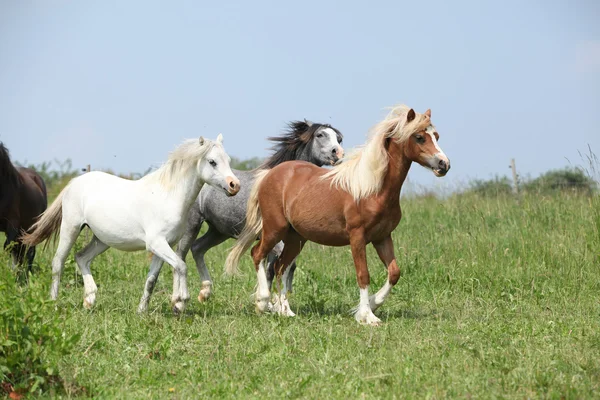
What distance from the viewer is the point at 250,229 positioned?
29.3 feet

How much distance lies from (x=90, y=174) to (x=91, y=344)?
10.0ft

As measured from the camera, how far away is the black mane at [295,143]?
32.0ft

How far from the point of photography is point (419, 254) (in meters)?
11.3

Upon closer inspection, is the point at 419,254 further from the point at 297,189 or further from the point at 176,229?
the point at 176,229

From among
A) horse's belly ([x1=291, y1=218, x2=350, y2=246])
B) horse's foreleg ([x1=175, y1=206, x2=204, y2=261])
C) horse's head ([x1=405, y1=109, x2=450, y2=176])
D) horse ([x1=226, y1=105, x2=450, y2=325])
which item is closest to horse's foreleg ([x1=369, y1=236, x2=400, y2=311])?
horse ([x1=226, y1=105, x2=450, y2=325])

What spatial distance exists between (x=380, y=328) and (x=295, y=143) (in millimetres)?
3236

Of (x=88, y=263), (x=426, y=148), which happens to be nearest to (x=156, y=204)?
(x=88, y=263)

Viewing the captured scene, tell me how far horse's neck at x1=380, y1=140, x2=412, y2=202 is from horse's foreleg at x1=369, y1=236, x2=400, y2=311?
482 mm

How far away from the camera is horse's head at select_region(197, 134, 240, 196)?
7.94m

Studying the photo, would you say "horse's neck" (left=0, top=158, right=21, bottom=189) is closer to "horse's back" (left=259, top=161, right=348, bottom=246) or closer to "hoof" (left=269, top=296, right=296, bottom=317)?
"horse's back" (left=259, top=161, right=348, bottom=246)

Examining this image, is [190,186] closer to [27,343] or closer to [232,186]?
[232,186]

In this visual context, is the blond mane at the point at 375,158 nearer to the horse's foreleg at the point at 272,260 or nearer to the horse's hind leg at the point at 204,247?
the horse's foreleg at the point at 272,260

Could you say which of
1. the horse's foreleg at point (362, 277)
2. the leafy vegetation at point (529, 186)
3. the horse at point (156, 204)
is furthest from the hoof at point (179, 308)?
the leafy vegetation at point (529, 186)

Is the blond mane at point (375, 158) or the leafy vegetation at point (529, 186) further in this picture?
the leafy vegetation at point (529, 186)
